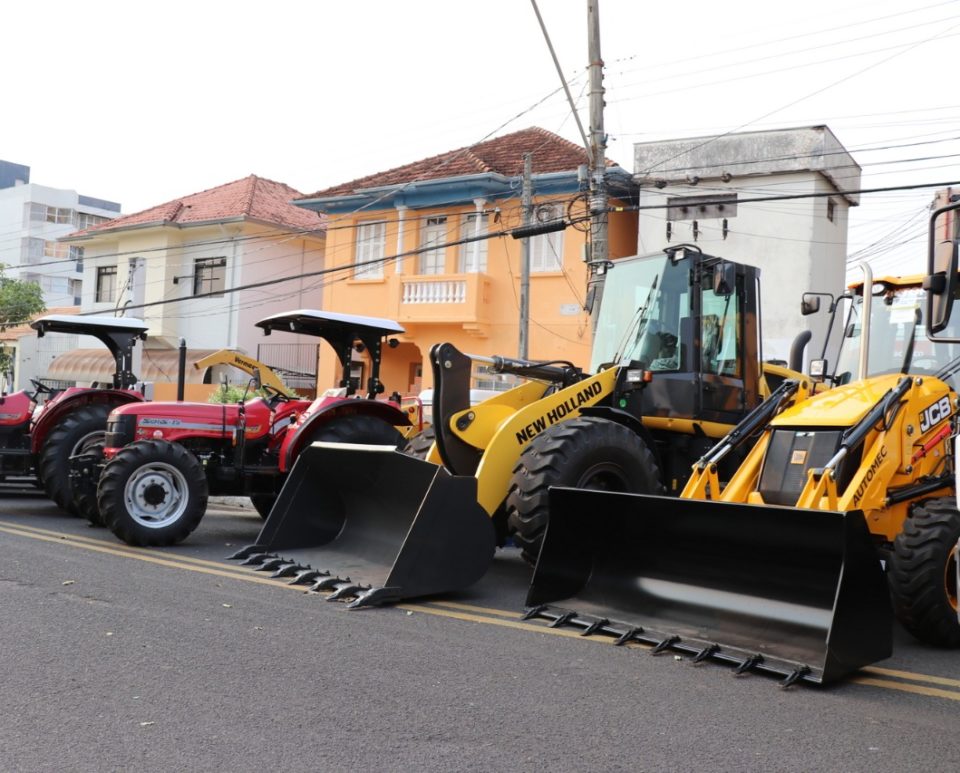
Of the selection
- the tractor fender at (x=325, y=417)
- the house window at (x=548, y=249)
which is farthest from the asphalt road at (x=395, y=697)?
the house window at (x=548, y=249)

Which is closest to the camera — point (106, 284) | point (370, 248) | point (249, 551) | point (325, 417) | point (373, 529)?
point (373, 529)

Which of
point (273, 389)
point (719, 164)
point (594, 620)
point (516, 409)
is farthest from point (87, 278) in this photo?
point (594, 620)

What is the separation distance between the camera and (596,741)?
4.48 metres

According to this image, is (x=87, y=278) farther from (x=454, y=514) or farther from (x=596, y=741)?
(x=596, y=741)

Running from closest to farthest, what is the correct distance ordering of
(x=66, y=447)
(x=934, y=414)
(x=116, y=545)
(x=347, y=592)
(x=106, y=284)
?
(x=934, y=414), (x=347, y=592), (x=116, y=545), (x=66, y=447), (x=106, y=284)

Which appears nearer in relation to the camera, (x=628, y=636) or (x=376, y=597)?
(x=628, y=636)

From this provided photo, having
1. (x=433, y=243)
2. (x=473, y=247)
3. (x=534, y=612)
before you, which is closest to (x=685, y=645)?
(x=534, y=612)

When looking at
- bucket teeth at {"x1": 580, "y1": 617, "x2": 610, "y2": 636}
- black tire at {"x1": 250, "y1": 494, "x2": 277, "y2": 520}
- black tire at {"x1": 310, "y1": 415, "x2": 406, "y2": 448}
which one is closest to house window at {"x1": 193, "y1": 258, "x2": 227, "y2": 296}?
black tire at {"x1": 250, "y1": 494, "x2": 277, "y2": 520}

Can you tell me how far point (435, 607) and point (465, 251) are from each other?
1855 cm

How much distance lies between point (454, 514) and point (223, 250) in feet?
83.2

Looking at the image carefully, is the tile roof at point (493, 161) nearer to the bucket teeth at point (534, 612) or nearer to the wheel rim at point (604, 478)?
the wheel rim at point (604, 478)

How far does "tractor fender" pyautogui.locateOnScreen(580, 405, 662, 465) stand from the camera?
873 centimetres

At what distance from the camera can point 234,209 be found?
103 ft

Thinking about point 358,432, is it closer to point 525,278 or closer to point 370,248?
point 525,278
